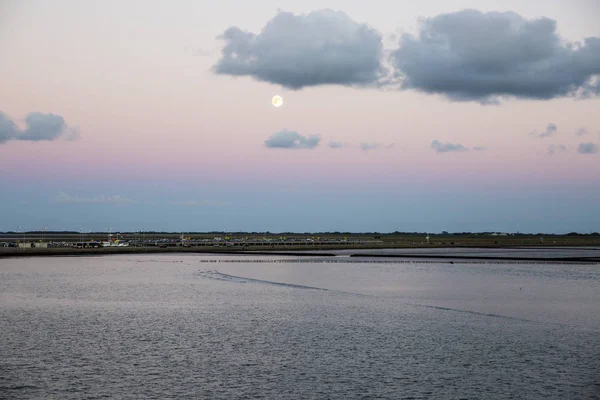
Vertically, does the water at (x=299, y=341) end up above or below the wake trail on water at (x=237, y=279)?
below

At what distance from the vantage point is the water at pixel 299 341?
23578mm

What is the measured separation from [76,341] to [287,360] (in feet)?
39.5

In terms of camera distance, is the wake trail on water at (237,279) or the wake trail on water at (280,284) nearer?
the wake trail on water at (280,284)

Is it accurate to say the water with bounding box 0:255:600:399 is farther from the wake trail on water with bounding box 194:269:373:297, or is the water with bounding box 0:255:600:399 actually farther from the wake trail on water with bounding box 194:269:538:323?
the wake trail on water with bounding box 194:269:373:297

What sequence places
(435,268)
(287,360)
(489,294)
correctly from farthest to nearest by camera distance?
(435,268) < (489,294) < (287,360)

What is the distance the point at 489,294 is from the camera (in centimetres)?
5572

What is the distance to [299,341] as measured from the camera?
32.8 m

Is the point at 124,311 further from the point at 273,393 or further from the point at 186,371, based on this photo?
the point at 273,393

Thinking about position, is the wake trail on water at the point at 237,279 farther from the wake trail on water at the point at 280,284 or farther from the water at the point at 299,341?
the water at the point at 299,341

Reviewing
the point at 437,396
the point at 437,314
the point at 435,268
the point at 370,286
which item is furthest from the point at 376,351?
the point at 435,268

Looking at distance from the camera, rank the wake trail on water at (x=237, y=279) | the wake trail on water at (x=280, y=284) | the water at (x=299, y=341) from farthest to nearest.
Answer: the wake trail on water at (x=237, y=279) → the wake trail on water at (x=280, y=284) → the water at (x=299, y=341)

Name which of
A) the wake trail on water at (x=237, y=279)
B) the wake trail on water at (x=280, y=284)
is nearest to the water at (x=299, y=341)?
the wake trail on water at (x=280, y=284)

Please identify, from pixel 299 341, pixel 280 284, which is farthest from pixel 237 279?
pixel 299 341

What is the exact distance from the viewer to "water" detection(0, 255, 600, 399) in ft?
77.4
